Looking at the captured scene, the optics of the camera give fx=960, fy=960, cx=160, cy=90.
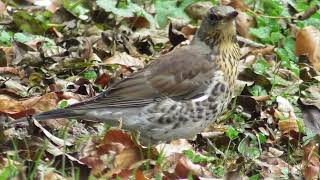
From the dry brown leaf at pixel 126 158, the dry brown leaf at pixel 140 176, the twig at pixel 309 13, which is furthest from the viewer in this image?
the twig at pixel 309 13

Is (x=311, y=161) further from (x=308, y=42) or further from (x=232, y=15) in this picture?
(x=308, y=42)

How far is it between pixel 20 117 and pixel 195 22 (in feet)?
9.52

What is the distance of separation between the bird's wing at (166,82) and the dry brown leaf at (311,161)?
0.75 metres

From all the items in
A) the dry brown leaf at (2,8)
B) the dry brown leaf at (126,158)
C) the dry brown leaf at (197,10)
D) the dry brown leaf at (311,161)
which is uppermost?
the dry brown leaf at (126,158)

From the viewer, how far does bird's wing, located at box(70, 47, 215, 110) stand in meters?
5.98

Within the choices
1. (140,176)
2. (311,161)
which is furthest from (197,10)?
(140,176)

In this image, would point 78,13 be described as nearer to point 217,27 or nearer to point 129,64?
point 129,64

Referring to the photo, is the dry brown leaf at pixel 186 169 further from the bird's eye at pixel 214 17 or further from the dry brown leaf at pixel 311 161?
the bird's eye at pixel 214 17

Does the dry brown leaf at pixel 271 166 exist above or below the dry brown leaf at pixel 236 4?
above

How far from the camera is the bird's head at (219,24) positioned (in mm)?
6098

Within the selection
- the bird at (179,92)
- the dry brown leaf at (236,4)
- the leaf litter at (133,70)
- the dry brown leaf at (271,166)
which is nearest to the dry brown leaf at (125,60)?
the leaf litter at (133,70)

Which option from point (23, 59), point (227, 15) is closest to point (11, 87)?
point (23, 59)

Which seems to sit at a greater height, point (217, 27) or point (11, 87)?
point (217, 27)

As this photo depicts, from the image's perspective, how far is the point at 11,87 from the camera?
658 centimetres
